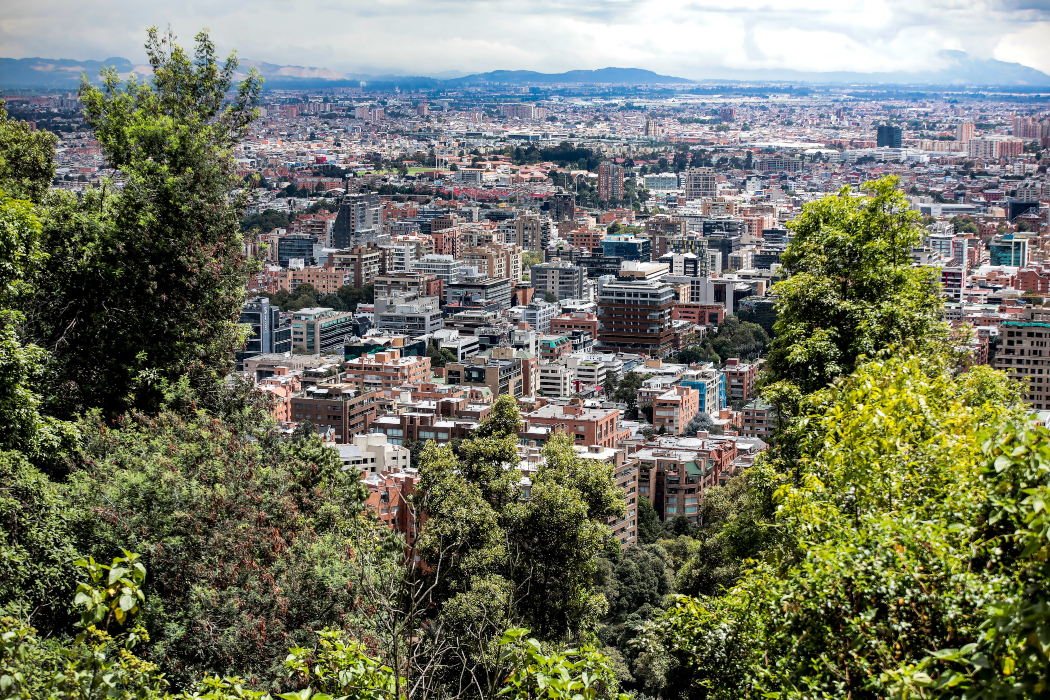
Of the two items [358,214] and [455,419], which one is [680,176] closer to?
[358,214]

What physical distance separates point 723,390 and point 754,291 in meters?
14.0

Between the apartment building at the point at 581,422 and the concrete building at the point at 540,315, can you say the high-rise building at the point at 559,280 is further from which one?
the apartment building at the point at 581,422

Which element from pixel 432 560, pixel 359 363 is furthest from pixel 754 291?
pixel 432 560

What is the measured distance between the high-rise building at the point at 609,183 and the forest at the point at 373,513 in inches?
2659

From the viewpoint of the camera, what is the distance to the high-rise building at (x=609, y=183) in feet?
241

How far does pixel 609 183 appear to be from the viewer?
2921 inches

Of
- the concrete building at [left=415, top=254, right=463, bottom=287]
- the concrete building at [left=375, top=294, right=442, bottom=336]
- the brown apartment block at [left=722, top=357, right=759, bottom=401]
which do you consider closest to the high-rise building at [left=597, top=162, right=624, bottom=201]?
the concrete building at [left=415, top=254, right=463, bottom=287]

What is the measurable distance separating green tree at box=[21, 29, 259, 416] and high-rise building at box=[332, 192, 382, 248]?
49.3 m

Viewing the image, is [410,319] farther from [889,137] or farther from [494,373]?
[889,137]

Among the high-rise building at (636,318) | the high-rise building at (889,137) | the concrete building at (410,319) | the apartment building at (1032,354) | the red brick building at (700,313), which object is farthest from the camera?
the high-rise building at (889,137)

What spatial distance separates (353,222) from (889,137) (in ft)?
202

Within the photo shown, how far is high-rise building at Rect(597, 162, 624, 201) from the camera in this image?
73.4 m

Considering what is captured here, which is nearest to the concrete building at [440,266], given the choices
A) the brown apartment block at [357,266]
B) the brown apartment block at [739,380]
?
the brown apartment block at [357,266]

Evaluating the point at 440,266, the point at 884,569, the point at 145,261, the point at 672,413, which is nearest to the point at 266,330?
the point at 440,266
